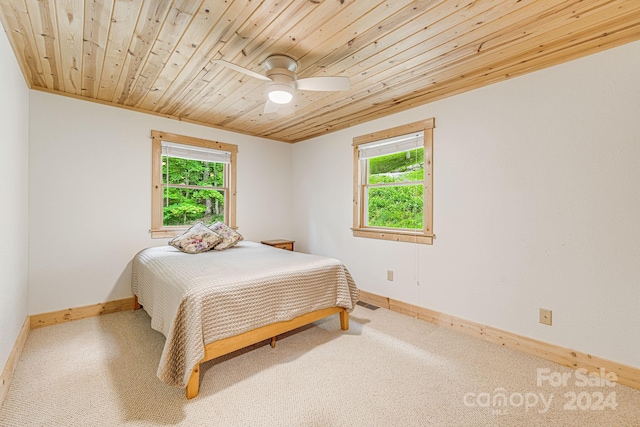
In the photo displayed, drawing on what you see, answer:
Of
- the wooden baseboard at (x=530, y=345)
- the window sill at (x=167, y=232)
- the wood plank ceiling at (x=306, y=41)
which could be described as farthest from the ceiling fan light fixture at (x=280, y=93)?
the wooden baseboard at (x=530, y=345)

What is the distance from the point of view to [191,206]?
3.92 meters

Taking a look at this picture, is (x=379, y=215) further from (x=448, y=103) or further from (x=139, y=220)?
(x=139, y=220)

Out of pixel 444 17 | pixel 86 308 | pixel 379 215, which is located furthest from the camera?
pixel 379 215

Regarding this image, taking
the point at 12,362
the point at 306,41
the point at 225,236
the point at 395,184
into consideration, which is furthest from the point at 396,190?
the point at 12,362

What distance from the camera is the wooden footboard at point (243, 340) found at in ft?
5.92

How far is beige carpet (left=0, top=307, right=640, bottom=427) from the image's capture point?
1.62m

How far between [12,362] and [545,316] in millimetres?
3922

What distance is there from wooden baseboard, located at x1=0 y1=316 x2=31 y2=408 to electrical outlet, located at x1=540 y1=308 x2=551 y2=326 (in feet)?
12.1

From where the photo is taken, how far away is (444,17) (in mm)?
1724

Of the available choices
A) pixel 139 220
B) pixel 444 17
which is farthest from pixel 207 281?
pixel 444 17

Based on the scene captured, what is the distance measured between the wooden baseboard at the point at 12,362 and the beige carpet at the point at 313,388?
5 centimetres

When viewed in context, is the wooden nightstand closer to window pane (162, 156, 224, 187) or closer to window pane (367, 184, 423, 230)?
window pane (162, 156, 224, 187)

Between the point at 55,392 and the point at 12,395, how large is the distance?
224mm

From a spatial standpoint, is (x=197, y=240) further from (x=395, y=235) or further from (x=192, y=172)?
(x=395, y=235)
